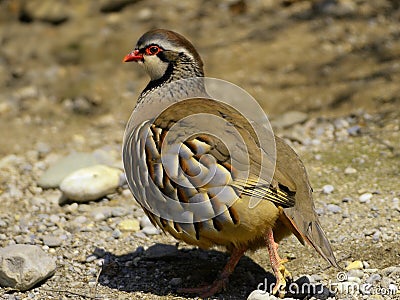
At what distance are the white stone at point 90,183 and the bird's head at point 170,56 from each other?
3.84 feet

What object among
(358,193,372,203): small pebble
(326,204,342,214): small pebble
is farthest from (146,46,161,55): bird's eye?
(358,193,372,203): small pebble

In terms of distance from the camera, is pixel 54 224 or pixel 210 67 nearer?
pixel 54 224

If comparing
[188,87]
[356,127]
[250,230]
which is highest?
[188,87]

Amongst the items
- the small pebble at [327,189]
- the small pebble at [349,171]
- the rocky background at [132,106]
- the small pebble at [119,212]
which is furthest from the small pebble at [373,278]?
the small pebble at [119,212]

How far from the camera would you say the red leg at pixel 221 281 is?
14.4 feet

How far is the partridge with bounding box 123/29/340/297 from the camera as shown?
3994 mm

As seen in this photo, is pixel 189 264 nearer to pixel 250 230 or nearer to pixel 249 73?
pixel 250 230

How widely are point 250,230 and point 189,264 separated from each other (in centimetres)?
93

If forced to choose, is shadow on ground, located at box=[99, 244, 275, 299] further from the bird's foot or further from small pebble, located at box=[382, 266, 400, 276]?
small pebble, located at box=[382, 266, 400, 276]

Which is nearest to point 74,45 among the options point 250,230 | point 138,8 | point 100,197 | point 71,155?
point 138,8

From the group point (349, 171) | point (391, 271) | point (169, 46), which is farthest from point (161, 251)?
point (349, 171)

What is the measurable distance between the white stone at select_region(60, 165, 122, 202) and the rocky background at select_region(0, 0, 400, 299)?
33mm

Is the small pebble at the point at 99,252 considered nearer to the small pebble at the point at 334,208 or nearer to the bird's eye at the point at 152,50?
the bird's eye at the point at 152,50

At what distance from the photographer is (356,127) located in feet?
21.8
